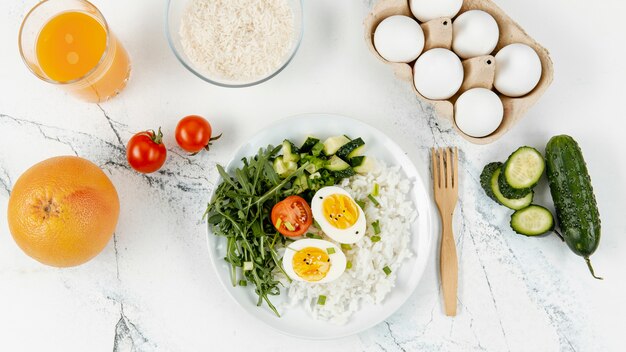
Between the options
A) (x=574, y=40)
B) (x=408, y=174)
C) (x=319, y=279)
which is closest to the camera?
(x=319, y=279)

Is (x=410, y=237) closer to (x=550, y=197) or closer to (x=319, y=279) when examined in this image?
(x=319, y=279)

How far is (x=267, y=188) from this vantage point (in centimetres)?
193

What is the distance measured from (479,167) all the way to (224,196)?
2.86 feet

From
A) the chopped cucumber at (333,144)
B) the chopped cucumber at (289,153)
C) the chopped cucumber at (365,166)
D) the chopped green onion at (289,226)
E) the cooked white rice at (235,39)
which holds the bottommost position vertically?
the chopped green onion at (289,226)

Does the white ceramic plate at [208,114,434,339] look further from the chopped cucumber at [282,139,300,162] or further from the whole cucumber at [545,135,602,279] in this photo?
the whole cucumber at [545,135,602,279]

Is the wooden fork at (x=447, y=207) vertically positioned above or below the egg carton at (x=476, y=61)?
below

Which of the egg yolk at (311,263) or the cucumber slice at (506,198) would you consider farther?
the cucumber slice at (506,198)

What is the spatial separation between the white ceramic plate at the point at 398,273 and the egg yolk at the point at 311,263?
0.16m

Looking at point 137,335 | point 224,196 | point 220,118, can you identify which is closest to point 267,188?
point 224,196

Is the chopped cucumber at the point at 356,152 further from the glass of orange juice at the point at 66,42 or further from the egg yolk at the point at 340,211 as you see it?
the glass of orange juice at the point at 66,42

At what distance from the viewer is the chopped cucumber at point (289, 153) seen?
6.31ft

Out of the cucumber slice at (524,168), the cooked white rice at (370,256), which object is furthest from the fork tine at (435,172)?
the cucumber slice at (524,168)

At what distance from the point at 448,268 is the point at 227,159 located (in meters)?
0.83

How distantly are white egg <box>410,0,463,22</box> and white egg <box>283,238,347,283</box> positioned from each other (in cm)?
78
